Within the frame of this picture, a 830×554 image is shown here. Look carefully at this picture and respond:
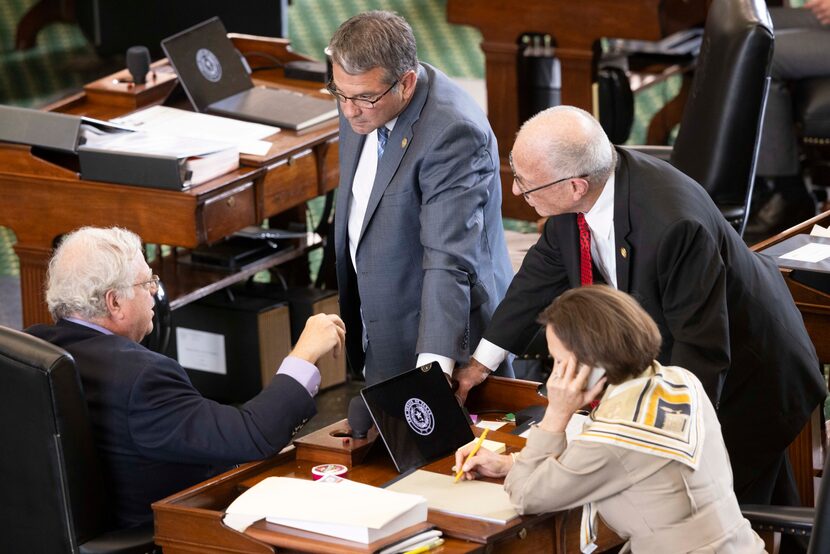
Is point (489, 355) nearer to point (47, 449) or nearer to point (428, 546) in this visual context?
point (428, 546)

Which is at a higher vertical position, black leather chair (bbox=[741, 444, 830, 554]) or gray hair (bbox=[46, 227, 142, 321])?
gray hair (bbox=[46, 227, 142, 321])

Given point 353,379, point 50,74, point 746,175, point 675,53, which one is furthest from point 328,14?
point 746,175

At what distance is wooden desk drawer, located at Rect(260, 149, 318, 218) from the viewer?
4441mm

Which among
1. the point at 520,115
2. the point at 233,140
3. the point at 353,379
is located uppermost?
the point at 233,140

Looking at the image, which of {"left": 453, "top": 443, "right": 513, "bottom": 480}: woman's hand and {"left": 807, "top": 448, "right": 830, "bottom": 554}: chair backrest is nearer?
{"left": 807, "top": 448, "right": 830, "bottom": 554}: chair backrest

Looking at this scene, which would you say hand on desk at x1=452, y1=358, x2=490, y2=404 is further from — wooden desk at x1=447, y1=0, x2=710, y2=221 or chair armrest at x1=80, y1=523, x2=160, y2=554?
wooden desk at x1=447, y1=0, x2=710, y2=221

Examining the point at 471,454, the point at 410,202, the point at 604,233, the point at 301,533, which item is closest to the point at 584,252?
the point at 604,233

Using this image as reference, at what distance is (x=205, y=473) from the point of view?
2.95m

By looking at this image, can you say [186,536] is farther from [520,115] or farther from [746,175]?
[520,115]

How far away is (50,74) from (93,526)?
6543mm

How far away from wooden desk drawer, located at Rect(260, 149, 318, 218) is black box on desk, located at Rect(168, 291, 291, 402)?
46 cm

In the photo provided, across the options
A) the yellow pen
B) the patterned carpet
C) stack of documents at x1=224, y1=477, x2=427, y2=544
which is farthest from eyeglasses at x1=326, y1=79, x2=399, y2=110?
the patterned carpet

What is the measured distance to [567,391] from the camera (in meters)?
2.51

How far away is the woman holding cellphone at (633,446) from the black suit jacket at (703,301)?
31 centimetres
